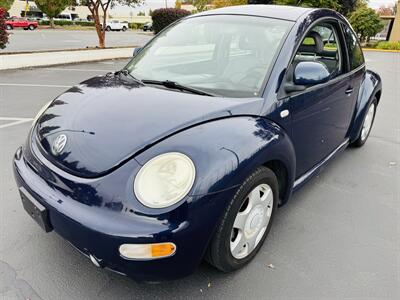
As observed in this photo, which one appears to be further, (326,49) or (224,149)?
(326,49)

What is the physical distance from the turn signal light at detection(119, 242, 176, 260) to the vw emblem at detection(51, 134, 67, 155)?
721 mm

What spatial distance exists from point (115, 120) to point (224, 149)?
67cm

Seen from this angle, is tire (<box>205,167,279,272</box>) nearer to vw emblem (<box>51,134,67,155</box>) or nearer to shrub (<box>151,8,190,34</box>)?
vw emblem (<box>51,134,67,155</box>)

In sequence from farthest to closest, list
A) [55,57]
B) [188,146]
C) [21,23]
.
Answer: [21,23], [55,57], [188,146]

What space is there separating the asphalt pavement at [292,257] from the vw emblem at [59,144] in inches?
29.4

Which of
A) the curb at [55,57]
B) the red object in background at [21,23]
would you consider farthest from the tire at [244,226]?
the red object in background at [21,23]

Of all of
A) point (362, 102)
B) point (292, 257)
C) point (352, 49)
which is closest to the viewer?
point (292, 257)

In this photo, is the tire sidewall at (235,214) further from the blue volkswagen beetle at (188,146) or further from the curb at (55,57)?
the curb at (55,57)

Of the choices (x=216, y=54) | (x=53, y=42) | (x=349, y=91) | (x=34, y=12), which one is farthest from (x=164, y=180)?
(x=34, y=12)

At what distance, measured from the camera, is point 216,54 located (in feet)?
9.04

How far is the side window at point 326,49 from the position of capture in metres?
3.12

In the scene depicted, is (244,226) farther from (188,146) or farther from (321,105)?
(321,105)

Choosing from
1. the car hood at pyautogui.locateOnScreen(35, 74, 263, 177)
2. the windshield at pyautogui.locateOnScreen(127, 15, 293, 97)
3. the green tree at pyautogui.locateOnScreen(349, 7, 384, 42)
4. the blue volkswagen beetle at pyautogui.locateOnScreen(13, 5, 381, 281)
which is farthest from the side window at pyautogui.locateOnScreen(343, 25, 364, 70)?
the green tree at pyautogui.locateOnScreen(349, 7, 384, 42)

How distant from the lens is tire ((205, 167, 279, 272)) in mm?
1840
